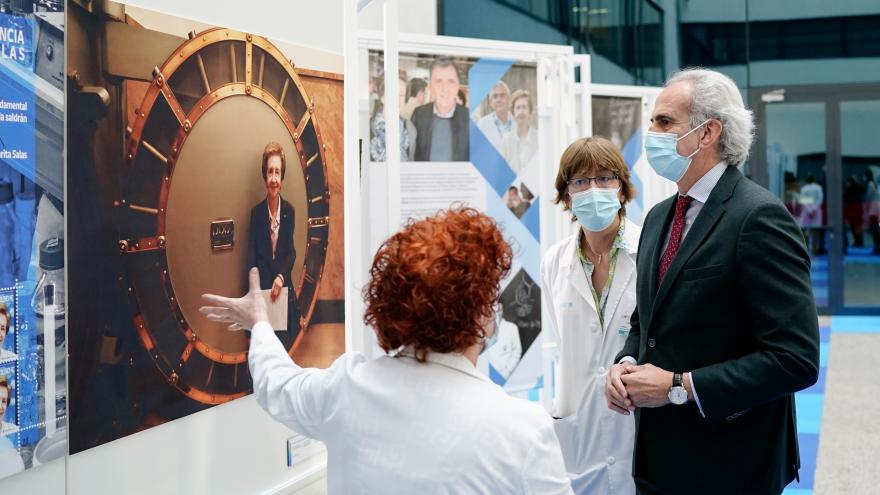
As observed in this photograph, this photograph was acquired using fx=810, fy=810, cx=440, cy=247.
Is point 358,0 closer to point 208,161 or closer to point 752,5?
point 208,161

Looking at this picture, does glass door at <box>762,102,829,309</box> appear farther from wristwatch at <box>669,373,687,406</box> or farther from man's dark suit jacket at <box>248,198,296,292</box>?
wristwatch at <box>669,373,687,406</box>

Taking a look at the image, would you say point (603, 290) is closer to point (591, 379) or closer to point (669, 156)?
point (591, 379)

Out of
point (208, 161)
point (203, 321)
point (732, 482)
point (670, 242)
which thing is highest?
point (208, 161)

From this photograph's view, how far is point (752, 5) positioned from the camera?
33.9 ft

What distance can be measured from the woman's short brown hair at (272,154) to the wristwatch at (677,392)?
1.53 meters

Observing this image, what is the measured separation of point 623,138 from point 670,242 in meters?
4.74

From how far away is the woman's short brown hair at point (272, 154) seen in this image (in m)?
2.74

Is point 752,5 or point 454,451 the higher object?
point 752,5

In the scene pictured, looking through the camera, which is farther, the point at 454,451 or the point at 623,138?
the point at 623,138

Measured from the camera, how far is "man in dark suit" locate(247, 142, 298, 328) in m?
2.71

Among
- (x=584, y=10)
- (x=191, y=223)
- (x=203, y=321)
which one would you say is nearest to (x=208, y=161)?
(x=191, y=223)

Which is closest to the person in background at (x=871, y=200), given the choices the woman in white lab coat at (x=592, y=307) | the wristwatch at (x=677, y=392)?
the woman in white lab coat at (x=592, y=307)

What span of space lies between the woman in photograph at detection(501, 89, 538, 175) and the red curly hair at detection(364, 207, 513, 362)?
9.85 feet

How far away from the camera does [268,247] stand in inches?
109
